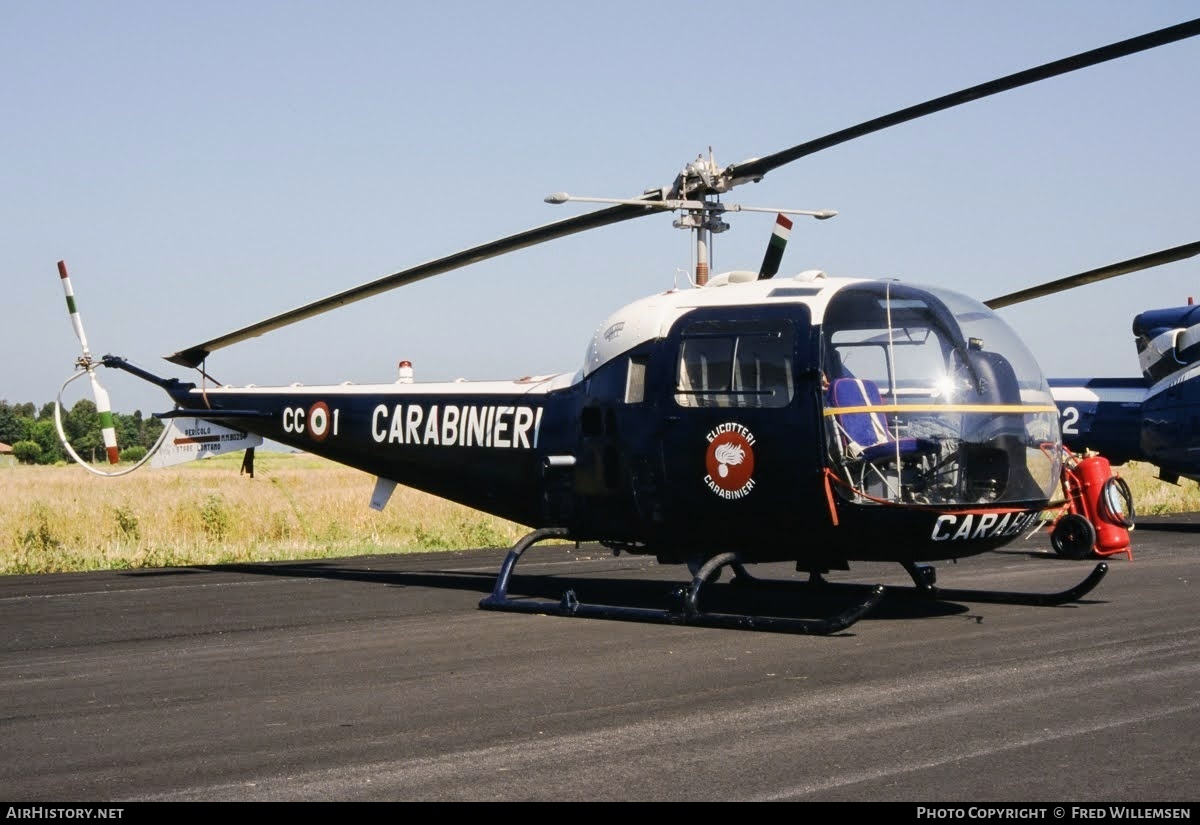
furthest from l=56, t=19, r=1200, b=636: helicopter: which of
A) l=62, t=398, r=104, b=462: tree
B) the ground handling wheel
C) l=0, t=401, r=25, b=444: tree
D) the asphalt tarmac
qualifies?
l=0, t=401, r=25, b=444: tree

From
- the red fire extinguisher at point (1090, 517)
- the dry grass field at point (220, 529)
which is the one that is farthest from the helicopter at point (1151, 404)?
the dry grass field at point (220, 529)

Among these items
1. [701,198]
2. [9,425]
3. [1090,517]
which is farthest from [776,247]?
[9,425]

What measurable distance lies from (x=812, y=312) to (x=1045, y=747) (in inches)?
200

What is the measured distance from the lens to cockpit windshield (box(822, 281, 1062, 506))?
1053 centimetres

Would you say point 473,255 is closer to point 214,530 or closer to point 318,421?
point 318,421

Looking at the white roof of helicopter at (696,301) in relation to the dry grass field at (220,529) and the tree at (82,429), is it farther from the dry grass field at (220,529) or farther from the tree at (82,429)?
the tree at (82,429)

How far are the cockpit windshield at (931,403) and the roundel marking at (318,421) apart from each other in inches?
266

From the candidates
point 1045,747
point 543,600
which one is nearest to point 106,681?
point 543,600

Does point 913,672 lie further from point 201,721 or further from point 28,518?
point 28,518

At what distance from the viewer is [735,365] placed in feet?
37.2

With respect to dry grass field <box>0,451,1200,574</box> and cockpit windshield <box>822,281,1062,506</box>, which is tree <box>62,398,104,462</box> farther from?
cockpit windshield <box>822,281,1062,506</box>

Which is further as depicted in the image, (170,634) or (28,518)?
(28,518)

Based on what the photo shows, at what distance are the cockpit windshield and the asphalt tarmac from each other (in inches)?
47.0

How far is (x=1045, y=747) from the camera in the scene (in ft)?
21.5
